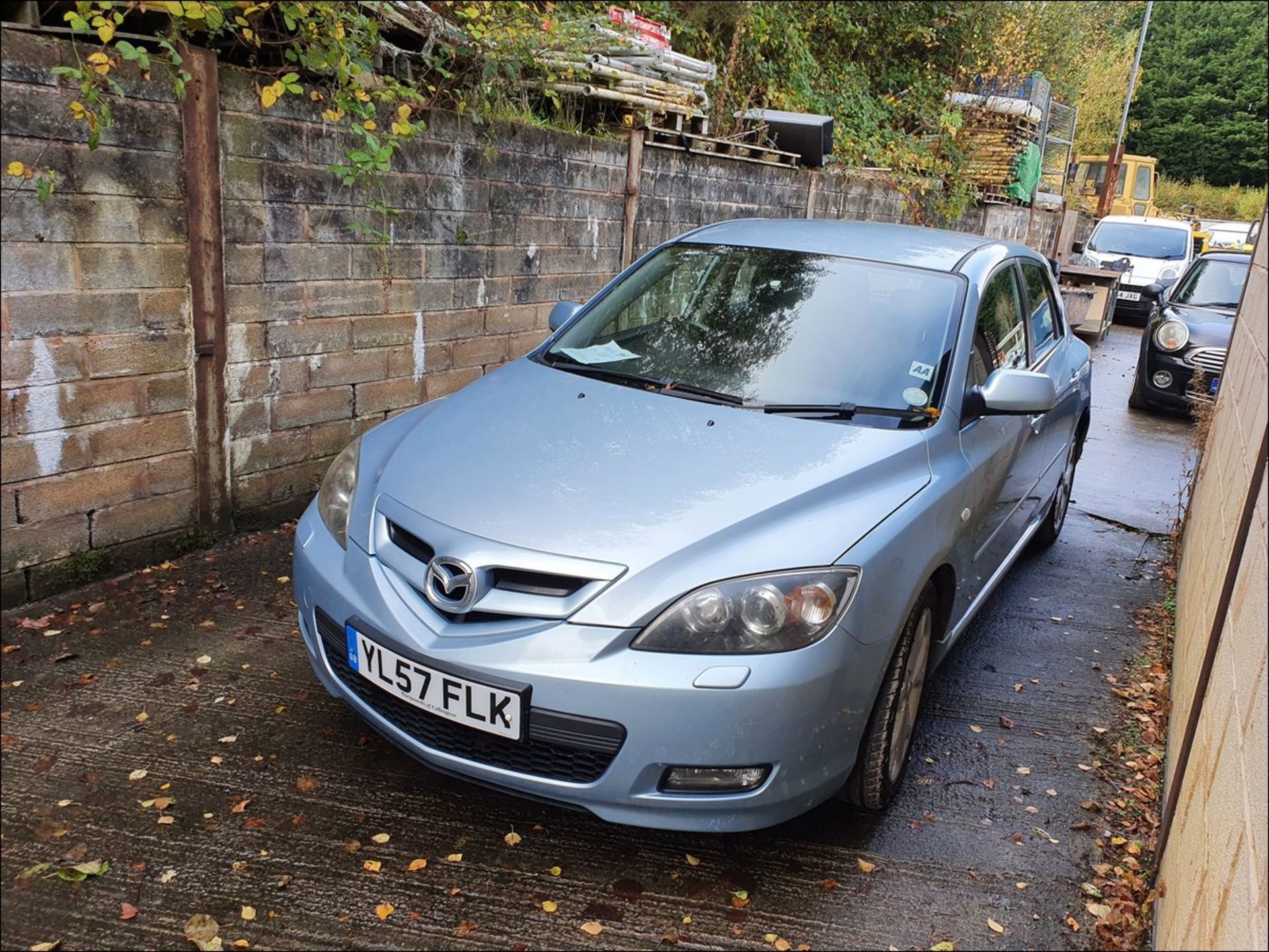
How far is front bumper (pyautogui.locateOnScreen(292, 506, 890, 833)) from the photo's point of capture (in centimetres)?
238

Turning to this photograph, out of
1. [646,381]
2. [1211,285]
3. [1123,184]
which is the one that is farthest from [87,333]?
[1123,184]

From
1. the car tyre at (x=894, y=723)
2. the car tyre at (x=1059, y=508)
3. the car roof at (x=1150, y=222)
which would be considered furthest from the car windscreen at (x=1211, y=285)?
the car roof at (x=1150, y=222)

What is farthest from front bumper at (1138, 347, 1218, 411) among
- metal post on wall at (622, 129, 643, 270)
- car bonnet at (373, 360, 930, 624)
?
car bonnet at (373, 360, 930, 624)

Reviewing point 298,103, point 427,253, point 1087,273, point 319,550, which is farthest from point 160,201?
point 1087,273

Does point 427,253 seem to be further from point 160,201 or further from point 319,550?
point 319,550

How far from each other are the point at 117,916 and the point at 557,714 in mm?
1159

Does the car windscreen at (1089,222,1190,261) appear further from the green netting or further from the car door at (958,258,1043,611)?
the car door at (958,258,1043,611)

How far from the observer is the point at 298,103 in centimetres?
454

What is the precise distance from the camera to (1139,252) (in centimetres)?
1769

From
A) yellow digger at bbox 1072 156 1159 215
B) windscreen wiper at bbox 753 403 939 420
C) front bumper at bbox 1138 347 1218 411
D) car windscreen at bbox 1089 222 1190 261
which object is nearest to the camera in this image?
windscreen wiper at bbox 753 403 939 420

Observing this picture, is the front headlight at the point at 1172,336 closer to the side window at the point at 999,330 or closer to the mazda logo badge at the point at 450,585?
the side window at the point at 999,330

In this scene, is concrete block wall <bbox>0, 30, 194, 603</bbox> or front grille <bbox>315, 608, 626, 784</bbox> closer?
front grille <bbox>315, 608, 626, 784</bbox>

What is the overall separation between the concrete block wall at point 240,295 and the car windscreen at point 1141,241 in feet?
47.0

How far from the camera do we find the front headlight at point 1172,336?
9273mm
